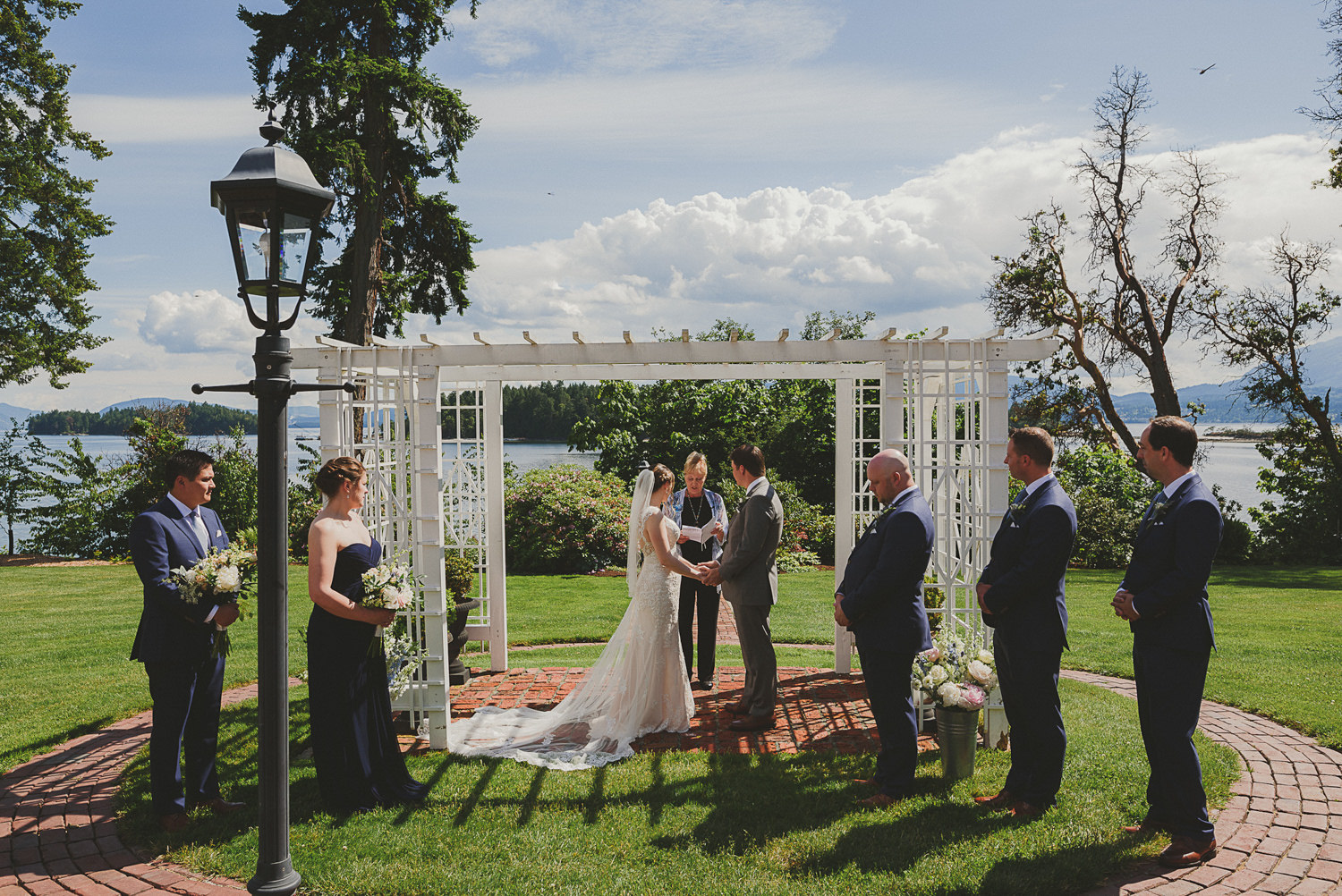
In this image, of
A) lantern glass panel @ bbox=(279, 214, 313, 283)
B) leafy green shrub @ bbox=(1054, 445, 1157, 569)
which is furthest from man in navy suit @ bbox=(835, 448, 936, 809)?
leafy green shrub @ bbox=(1054, 445, 1157, 569)

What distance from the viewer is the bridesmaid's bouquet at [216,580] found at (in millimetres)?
4551

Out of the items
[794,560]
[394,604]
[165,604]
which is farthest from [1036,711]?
[794,560]

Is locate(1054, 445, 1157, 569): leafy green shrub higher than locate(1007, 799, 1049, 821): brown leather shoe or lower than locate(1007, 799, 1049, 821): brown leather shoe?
higher

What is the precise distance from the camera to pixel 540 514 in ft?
51.2

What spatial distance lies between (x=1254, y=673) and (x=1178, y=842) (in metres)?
4.62

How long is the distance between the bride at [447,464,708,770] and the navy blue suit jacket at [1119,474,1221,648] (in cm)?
314

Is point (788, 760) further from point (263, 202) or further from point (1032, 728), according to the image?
point (263, 202)

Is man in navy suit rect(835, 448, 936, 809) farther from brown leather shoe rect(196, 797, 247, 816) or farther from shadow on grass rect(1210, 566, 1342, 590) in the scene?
shadow on grass rect(1210, 566, 1342, 590)

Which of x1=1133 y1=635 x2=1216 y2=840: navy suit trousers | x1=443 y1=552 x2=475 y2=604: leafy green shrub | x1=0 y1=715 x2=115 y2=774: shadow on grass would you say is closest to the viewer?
x1=1133 y1=635 x2=1216 y2=840: navy suit trousers

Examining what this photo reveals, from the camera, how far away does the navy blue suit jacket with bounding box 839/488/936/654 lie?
4.75 meters

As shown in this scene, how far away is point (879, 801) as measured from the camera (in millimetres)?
4855

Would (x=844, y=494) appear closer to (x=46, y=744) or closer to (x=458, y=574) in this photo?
(x=458, y=574)

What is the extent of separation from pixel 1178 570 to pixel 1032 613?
0.75 metres

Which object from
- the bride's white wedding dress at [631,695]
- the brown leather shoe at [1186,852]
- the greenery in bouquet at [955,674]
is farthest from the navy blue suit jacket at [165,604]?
the brown leather shoe at [1186,852]
